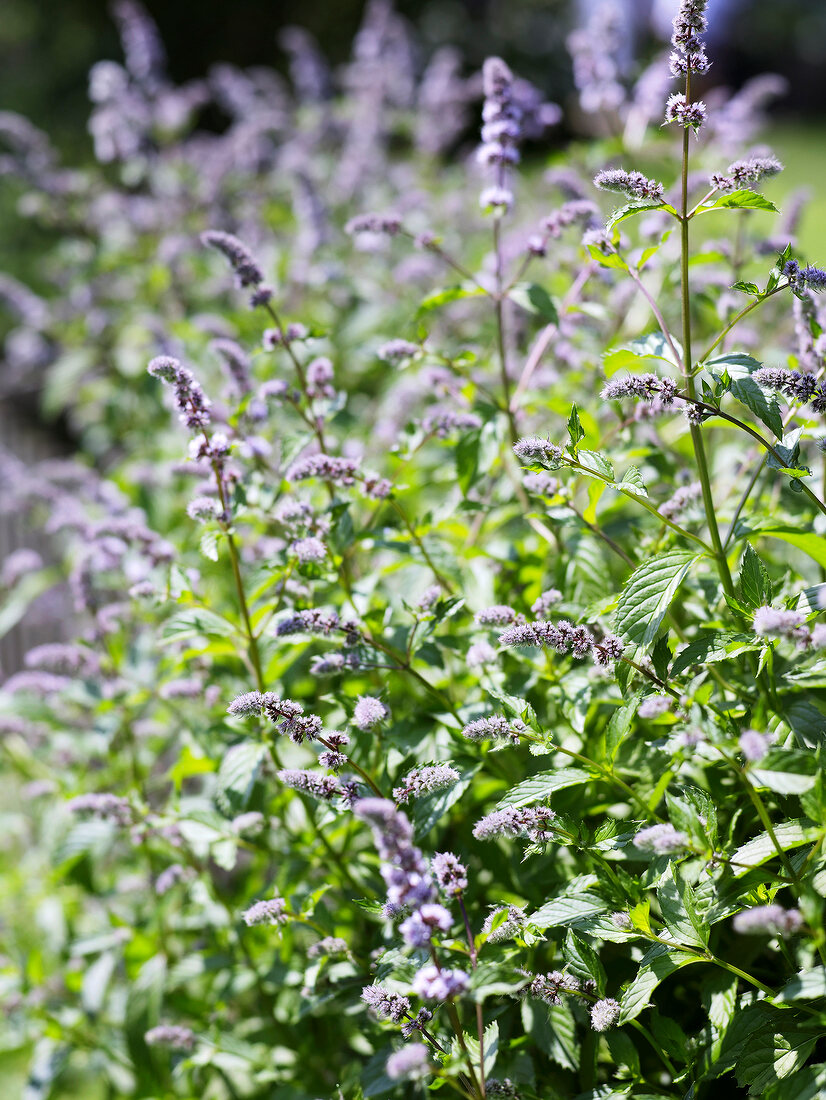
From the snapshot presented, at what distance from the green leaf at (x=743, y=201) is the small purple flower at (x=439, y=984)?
136cm

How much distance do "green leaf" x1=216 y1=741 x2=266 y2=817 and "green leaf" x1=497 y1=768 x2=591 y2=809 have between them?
2.14 ft

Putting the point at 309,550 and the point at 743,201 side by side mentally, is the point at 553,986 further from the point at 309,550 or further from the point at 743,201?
the point at 743,201

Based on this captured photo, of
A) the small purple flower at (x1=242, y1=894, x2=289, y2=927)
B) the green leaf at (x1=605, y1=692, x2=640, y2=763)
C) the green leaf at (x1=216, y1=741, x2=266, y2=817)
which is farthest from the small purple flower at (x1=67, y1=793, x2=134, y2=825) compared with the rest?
the green leaf at (x1=605, y1=692, x2=640, y2=763)

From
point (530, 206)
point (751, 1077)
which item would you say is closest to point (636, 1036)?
point (751, 1077)

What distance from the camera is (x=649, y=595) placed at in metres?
1.61

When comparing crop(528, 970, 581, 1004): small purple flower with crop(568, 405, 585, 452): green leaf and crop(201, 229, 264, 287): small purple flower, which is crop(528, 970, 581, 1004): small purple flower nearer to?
crop(568, 405, 585, 452): green leaf

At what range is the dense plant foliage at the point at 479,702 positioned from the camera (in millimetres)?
1559

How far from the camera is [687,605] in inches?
81.4

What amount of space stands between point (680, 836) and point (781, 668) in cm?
74

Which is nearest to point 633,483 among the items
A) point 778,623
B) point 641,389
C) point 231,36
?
point 641,389

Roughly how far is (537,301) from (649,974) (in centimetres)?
165

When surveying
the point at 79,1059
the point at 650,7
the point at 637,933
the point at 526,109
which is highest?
the point at 650,7

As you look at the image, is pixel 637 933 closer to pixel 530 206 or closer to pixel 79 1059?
pixel 79 1059

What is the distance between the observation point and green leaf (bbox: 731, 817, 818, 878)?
4.87ft
